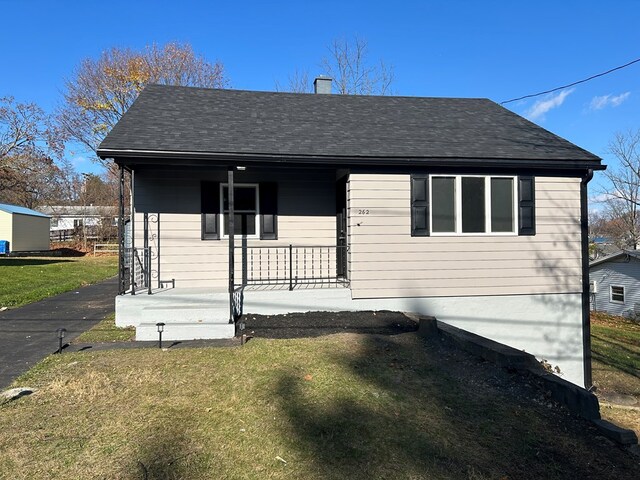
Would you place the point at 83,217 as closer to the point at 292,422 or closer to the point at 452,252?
the point at 452,252

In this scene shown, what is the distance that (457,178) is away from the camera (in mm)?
7719

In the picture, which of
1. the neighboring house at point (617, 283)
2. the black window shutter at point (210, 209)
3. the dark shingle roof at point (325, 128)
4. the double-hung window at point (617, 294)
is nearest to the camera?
the dark shingle roof at point (325, 128)

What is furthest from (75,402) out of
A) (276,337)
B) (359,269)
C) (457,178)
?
(457,178)

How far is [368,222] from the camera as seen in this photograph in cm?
754

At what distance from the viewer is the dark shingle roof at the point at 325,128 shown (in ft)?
23.6

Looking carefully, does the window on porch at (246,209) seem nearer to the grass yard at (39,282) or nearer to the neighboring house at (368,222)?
the neighboring house at (368,222)

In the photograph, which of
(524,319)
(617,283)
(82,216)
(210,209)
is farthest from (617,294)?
(82,216)

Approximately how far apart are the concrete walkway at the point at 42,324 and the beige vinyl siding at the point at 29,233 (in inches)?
863

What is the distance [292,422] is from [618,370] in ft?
30.4

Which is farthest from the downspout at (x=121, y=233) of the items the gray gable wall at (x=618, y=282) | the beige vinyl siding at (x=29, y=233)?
the gray gable wall at (x=618, y=282)

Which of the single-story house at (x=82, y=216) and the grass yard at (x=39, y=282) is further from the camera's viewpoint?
the single-story house at (x=82, y=216)

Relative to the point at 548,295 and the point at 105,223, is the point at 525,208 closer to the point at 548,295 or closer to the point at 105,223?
the point at 548,295

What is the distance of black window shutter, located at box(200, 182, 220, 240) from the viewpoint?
8250 millimetres

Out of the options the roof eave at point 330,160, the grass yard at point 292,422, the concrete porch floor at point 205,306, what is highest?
the roof eave at point 330,160
